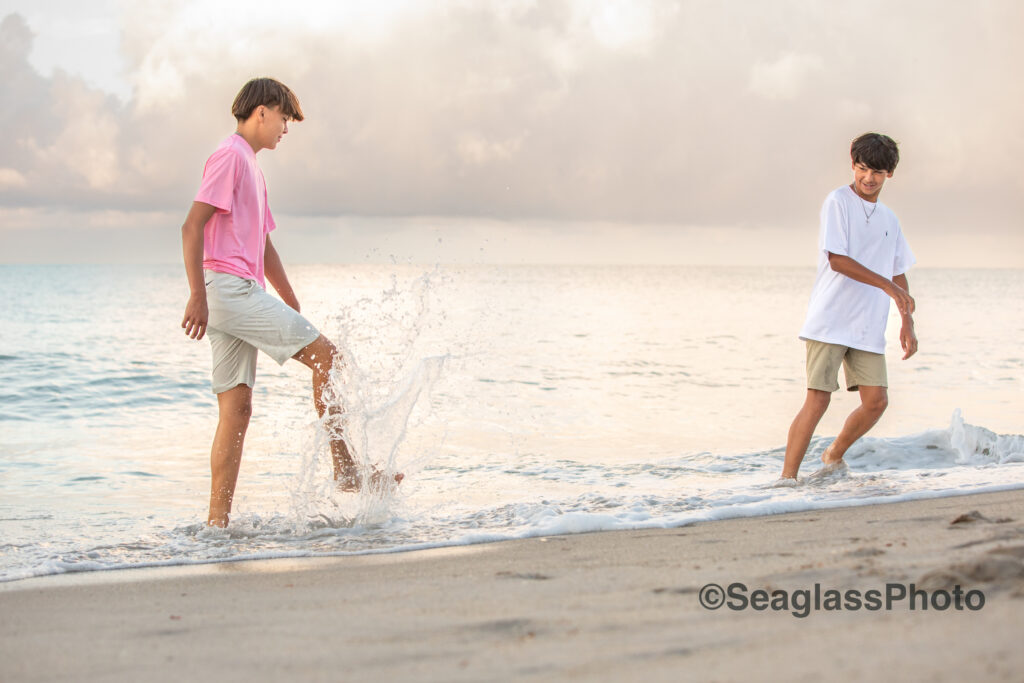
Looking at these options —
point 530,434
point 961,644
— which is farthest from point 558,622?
point 530,434

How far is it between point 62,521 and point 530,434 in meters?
4.21

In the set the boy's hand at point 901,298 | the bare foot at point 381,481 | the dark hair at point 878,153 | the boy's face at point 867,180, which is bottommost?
the bare foot at point 381,481

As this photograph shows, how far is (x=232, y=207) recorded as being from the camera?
4215 millimetres

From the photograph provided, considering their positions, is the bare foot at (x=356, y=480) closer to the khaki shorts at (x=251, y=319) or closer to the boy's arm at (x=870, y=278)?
the khaki shorts at (x=251, y=319)

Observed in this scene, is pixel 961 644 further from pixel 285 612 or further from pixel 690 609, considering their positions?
pixel 285 612

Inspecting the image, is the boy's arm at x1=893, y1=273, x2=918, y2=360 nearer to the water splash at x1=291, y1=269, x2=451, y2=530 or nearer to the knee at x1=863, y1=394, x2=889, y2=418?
the knee at x1=863, y1=394, x2=889, y2=418

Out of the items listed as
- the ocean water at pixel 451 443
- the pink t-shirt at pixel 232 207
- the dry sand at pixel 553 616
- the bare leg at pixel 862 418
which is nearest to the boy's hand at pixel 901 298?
the ocean water at pixel 451 443

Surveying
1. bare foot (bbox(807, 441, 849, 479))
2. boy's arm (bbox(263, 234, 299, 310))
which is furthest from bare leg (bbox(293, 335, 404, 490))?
bare foot (bbox(807, 441, 849, 479))

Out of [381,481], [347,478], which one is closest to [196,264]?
[347,478]

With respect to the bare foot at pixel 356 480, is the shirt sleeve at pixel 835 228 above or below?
above

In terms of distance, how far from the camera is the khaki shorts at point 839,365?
16.7 feet

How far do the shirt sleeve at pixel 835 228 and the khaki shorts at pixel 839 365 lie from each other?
1.82 ft

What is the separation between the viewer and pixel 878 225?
16.6 feet

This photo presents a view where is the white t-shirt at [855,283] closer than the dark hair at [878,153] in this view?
No
